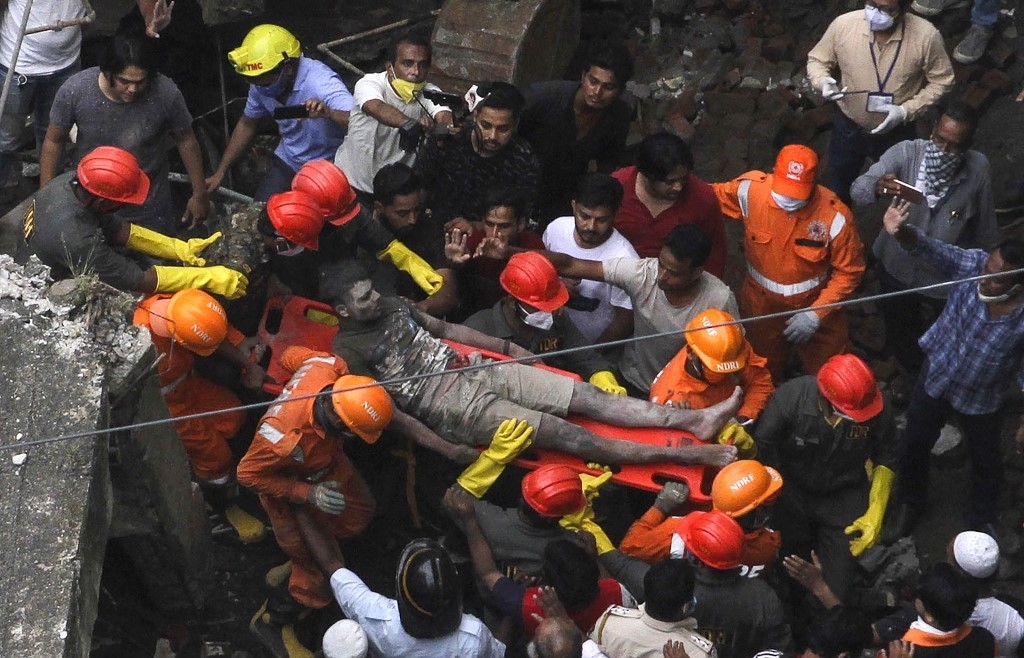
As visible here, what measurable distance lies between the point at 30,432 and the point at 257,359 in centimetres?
152

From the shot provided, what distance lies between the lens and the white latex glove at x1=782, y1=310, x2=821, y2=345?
276 inches

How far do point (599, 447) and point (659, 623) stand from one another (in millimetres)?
1367

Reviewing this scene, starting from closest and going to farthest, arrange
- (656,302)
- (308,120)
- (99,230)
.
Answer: (99,230) < (656,302) < (308,120)

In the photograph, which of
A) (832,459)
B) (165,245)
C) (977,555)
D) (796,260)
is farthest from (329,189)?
(977,555)

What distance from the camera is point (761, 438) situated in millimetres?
6406

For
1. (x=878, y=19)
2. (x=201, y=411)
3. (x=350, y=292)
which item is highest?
(x=878, y=19)

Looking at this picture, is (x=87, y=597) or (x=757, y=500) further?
(x=757, y=500)

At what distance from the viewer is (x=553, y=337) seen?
6.77m

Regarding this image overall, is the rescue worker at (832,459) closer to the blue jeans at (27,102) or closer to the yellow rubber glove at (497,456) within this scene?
the yellow rubber glove at (497,456)

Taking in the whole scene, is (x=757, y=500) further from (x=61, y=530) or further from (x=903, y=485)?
(x=61, y=530)

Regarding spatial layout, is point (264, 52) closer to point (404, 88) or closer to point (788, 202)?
point (404, 88)

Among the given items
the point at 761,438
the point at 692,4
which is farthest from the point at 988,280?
the point at 692,4

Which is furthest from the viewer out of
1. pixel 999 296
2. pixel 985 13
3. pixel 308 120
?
pixel 985 13

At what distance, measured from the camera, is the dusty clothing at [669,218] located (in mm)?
6934
